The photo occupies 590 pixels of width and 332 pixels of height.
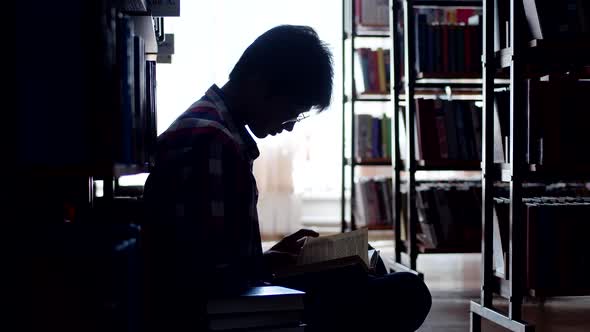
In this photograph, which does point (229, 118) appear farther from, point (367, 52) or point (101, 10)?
point (367, 52)

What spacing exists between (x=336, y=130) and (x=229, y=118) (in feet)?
13.7

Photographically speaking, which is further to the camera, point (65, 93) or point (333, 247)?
point (333, 247)

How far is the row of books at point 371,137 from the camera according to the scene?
4465 millimetres

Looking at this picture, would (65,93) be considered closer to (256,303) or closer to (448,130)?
(256,303)

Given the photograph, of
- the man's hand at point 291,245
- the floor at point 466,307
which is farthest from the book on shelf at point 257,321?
the floor at point 466,307

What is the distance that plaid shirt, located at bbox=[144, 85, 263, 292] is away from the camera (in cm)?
121

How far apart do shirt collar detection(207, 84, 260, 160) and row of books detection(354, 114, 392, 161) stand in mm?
3042

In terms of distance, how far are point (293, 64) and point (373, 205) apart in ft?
10.3

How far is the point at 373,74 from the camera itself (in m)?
4.44

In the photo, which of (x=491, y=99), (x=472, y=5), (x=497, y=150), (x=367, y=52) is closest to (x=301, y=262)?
(x=491, y=99)
